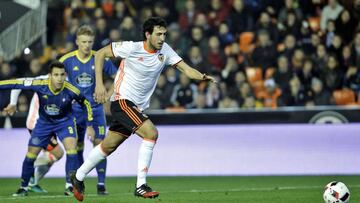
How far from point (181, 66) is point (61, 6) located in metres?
10.2

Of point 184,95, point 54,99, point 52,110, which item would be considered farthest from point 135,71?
point 184,95

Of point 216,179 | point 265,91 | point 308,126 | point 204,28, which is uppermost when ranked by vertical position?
point 204,28

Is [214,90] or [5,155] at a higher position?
[214,90]

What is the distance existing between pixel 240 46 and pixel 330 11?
2.01 metres

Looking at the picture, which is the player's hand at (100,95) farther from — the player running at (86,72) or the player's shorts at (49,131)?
the player running at (86,72)

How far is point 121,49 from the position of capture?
32.1 feet

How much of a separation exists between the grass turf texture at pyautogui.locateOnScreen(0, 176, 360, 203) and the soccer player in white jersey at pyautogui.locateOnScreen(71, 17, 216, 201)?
0.60 meters

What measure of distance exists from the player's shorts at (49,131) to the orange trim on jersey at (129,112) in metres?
1.84

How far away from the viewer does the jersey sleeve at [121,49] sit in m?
9.78

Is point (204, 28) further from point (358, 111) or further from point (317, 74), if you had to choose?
point (358, 111)

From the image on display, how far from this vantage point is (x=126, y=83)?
988 cm

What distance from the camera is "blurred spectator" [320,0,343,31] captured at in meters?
18.1

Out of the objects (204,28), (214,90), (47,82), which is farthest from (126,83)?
(204,28)

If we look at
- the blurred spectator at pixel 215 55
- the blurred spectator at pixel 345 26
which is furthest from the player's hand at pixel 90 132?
the blurred spectator at pixel 345 26
